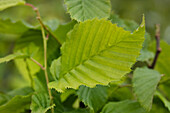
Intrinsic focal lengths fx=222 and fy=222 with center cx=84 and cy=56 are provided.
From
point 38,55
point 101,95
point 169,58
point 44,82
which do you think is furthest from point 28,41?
point 169,58

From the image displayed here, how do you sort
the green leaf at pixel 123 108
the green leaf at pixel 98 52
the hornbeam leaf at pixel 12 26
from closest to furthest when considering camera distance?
1. the green leaf at pixel 98 52
2. the green leaf at pixel 123 108
3. the hornbeam leaf at pixel 12 26

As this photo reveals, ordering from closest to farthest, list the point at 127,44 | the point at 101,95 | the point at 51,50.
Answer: the point at 127,44
the point at 101,95
the point at 51,50

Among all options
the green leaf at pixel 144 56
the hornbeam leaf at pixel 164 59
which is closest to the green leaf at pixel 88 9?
the green leaf at pixel 144 56

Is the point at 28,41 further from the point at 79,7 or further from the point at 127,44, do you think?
the point at 127,44

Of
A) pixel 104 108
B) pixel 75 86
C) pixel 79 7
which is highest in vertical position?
pixel 79 7

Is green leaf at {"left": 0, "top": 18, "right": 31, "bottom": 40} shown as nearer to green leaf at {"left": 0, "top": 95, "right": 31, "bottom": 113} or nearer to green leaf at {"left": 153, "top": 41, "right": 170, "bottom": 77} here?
green leaf at {"left": 0, "top": 95, "right": 31, "bottom": 113}

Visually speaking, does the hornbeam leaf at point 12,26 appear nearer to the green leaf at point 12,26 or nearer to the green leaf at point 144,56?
the green leaf at point 12,26

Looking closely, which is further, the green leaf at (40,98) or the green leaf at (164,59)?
the green leaf at (164,59)

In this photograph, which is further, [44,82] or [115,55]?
[44,82]
